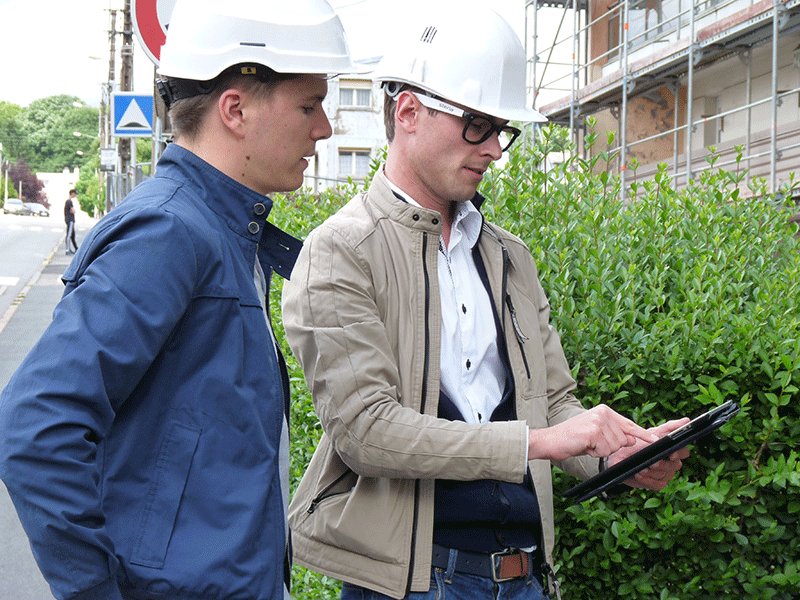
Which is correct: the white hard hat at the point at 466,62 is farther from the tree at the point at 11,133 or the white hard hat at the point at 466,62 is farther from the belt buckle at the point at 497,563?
the tree at the point at 11,133

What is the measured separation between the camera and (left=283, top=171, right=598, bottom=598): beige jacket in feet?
6.15

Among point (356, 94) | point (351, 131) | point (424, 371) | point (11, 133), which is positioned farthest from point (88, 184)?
point (424, 371)

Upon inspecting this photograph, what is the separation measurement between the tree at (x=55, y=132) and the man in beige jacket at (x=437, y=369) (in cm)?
14811

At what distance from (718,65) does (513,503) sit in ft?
59.7

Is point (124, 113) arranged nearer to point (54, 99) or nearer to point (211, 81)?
point (211, 81)

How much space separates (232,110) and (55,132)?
15922 cm

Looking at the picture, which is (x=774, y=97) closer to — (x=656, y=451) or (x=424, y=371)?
(x=656, y=451)

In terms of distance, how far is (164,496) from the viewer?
141cm

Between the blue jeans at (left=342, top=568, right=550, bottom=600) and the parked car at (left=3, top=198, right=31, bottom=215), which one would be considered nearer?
the blue jeans at (left=342, top=568, right=550, bottom=600)

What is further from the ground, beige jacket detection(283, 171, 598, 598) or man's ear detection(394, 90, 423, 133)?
man's ear detection(394, 90, 423, 133)

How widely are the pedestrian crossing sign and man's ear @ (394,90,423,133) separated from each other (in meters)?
7.38

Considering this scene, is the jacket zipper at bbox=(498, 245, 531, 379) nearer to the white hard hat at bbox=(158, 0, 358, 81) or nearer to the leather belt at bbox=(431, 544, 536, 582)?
the leather belt at bbox=(431, 544, 536, 582)

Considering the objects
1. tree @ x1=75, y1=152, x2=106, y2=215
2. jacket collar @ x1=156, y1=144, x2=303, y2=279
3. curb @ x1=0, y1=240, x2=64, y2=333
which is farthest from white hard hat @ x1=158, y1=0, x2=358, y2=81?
tree @ x1=75, y1=152, x2=106, y2=215

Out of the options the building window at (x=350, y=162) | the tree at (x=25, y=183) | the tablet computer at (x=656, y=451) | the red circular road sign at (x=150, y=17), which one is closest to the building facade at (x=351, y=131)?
the building window at (x=350, y=162)
